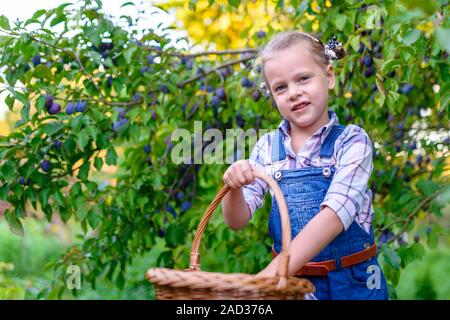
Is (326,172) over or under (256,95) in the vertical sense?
under

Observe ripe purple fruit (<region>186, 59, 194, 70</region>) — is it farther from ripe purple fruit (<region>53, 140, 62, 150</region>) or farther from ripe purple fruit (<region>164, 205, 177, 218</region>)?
ripe purple fruit (<region>53, 140, 62, 150</region>)

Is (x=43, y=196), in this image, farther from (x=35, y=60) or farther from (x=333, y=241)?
(x=333, y=241)

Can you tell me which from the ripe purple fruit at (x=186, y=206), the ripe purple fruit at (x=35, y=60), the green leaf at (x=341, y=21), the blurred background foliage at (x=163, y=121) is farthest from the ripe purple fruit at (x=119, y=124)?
the green leaf at (x=341, y=21)

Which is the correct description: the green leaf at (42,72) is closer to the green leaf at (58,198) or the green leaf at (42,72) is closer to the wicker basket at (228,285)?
the green leaf at (58,198)

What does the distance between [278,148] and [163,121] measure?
1.20 meters

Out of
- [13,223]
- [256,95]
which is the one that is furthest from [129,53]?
[13,223]

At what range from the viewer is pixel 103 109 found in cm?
277

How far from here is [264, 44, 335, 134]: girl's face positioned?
1862mm

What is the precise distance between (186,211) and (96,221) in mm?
552

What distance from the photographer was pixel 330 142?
1.88 metres

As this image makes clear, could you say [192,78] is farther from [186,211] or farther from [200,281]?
[200,281]
